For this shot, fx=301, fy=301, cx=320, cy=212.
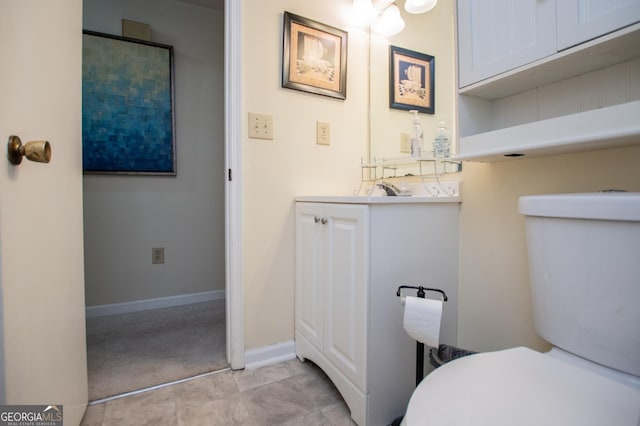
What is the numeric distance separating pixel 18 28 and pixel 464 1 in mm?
1193

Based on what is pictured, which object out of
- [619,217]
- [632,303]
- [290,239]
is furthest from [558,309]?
[290,239]

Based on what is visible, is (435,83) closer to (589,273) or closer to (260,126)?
(260,126)

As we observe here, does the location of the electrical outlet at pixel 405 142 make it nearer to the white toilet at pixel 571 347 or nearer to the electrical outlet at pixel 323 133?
the electrical outlet at pixel 323 133

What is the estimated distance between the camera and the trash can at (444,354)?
3.28 ft

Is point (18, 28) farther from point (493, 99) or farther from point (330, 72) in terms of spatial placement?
point (493, 99)

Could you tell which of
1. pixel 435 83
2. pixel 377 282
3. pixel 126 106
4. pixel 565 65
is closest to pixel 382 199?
pixel 377 282

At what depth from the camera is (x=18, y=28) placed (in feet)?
2.12

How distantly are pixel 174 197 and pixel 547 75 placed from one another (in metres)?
2.29

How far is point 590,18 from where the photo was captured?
69 centimetres

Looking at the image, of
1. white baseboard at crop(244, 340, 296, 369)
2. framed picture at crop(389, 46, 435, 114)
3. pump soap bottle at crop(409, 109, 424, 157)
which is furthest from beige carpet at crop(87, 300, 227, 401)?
framed picture at crop(389, 46, 435, 114)

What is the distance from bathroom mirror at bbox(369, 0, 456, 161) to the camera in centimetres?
129

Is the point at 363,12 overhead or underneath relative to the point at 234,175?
overhead

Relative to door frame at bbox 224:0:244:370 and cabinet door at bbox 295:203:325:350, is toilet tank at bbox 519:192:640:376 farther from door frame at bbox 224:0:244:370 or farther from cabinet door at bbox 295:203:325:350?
door frame at bbox 224:0:244:370

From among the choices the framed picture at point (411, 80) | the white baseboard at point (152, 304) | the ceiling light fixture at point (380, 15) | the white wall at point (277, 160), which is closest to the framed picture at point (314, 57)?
the white wall at point (277, 160)
